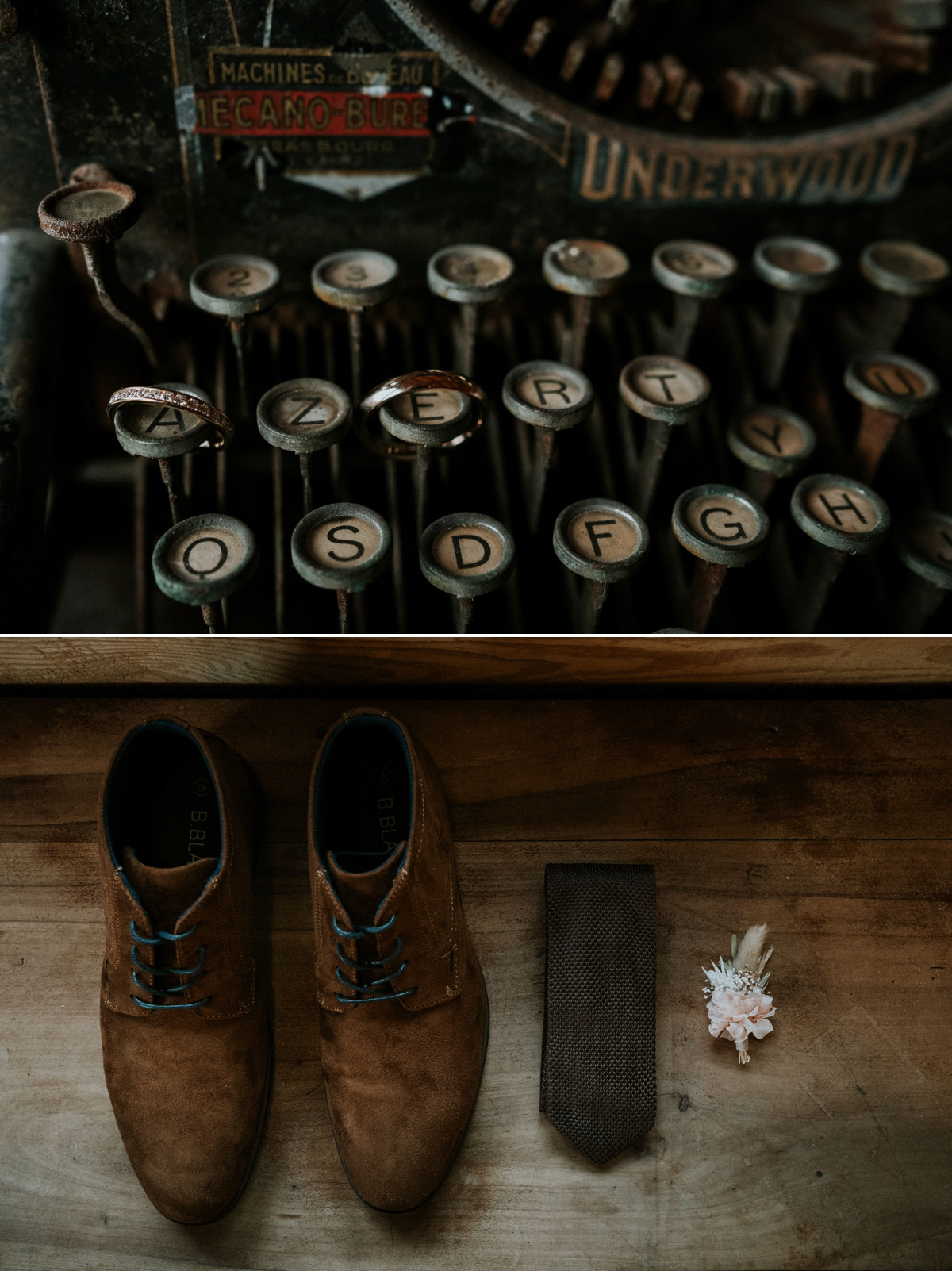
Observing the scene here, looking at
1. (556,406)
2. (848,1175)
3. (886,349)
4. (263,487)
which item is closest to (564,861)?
(848,1175)

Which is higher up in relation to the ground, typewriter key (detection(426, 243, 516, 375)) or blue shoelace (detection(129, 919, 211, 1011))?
typewriter key (detection(426, 243, 516, 375))

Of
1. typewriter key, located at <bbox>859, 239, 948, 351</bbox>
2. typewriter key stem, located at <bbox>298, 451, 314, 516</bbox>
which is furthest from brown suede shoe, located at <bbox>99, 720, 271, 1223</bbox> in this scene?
typewriter key, located at <bbox>859, 239, 948, 351</bbox>

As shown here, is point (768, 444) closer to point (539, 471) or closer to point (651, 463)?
point (651, 463)

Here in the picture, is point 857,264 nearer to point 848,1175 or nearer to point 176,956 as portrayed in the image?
point 848,1175

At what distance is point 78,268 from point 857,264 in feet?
4.30

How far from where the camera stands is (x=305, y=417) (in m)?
1.29

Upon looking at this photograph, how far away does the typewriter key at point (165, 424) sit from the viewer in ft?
3.71

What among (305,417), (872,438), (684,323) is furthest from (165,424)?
(872,438)

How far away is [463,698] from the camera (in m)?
1.40

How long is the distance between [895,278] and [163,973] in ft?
4.85

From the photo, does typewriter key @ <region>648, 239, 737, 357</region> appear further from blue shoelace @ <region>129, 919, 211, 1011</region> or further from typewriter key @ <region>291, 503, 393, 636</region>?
blue shoelace @ <region>129, 919, 211, 1011</region>

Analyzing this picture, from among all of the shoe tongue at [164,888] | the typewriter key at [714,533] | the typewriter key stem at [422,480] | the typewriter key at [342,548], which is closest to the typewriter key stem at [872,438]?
the typewriter key at [714,533]

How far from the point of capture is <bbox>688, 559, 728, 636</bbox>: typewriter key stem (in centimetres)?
130

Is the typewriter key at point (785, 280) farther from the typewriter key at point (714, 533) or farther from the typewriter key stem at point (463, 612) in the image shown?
the typewriter key stem at point (463, 612)
